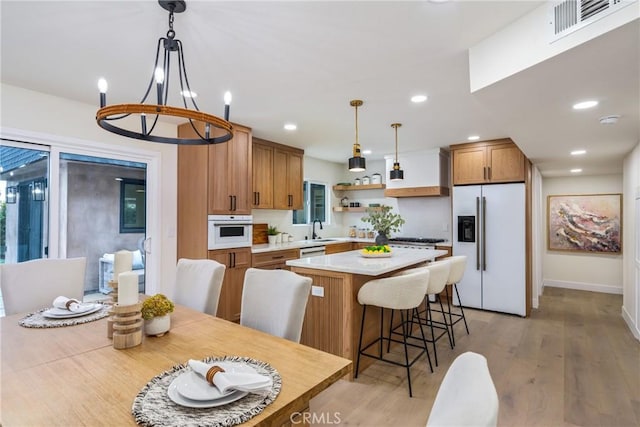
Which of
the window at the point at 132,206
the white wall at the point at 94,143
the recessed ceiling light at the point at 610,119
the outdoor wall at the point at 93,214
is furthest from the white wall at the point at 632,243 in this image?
the outdoor wall at the point at 93,214

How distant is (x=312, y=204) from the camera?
6.47 meters

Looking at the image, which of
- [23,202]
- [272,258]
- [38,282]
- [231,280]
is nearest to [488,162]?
[272,258]

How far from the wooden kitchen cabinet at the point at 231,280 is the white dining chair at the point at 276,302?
6.59 feet

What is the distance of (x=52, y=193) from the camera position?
3.14 m

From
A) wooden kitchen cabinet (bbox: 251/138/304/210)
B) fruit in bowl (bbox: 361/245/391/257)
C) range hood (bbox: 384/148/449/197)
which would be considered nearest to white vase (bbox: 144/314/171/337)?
fruit in bowl (bbox: 361/245/391/257)

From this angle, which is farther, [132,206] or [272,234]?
[272,234]

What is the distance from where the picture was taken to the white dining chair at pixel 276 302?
5.80 feet

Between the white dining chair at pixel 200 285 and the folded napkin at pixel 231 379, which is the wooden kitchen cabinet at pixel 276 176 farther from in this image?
the folded napkin at pixel 231 379

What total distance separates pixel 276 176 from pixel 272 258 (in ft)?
4.20

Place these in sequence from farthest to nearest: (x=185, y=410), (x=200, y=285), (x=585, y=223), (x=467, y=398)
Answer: (x=585, y=223), (x=200, y=285), (x=185, y=410), (x=467, y=398)

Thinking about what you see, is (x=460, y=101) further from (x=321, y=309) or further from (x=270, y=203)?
(x=270, y=203)

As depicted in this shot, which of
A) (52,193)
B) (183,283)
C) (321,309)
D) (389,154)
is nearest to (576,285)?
(389,154)

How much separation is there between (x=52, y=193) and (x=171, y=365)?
281 cm

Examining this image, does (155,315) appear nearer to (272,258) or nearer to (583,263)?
(272,258)
